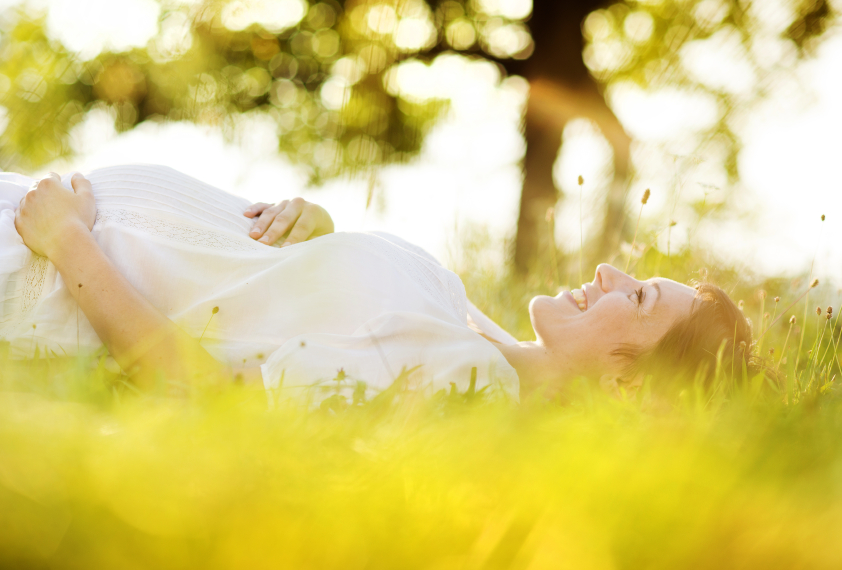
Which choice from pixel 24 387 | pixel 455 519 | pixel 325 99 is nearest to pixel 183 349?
pixel 24 387

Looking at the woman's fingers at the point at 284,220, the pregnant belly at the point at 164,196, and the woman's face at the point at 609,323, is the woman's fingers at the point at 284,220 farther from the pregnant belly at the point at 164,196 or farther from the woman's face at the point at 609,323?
the woman's face at the point at 609,323

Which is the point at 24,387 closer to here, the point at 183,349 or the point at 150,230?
the point at 183,349

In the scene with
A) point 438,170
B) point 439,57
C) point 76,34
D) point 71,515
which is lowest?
point 71,515

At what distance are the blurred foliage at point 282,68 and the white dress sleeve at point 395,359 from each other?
188 inches

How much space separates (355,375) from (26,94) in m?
5.99

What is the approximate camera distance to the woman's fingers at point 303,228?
234cm

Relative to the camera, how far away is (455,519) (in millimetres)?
711

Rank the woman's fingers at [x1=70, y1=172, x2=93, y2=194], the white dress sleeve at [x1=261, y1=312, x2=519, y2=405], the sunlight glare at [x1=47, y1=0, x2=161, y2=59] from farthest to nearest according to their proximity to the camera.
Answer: the sunlight glare at [x1=47, y1=0, x2=161, y2=59] < the woman's fingers at [x1=70, y1=172, x2=93, y2=194] < the white dress sleeve at [x1=261, y1=312, x2=519, y2=405]

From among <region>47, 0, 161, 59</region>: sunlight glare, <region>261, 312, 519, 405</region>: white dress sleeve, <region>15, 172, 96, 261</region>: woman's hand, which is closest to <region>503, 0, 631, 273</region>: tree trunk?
<region>47, 0, 161, 59</region>: sunlight glare

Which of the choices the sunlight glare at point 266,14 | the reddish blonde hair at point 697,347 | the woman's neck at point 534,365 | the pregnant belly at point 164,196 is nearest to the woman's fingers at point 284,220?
the pregnant belly at point 164,196

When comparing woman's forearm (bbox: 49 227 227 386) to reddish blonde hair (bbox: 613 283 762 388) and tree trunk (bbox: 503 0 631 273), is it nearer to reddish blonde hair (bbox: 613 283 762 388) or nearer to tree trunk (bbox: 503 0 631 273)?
reddish blonde hair (bbox: 613 283 762 388)

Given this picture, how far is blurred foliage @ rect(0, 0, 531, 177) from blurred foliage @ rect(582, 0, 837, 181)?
1003mm

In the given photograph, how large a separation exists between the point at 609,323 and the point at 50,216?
6.24 feet

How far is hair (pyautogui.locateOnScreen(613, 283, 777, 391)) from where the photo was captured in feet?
6.53
